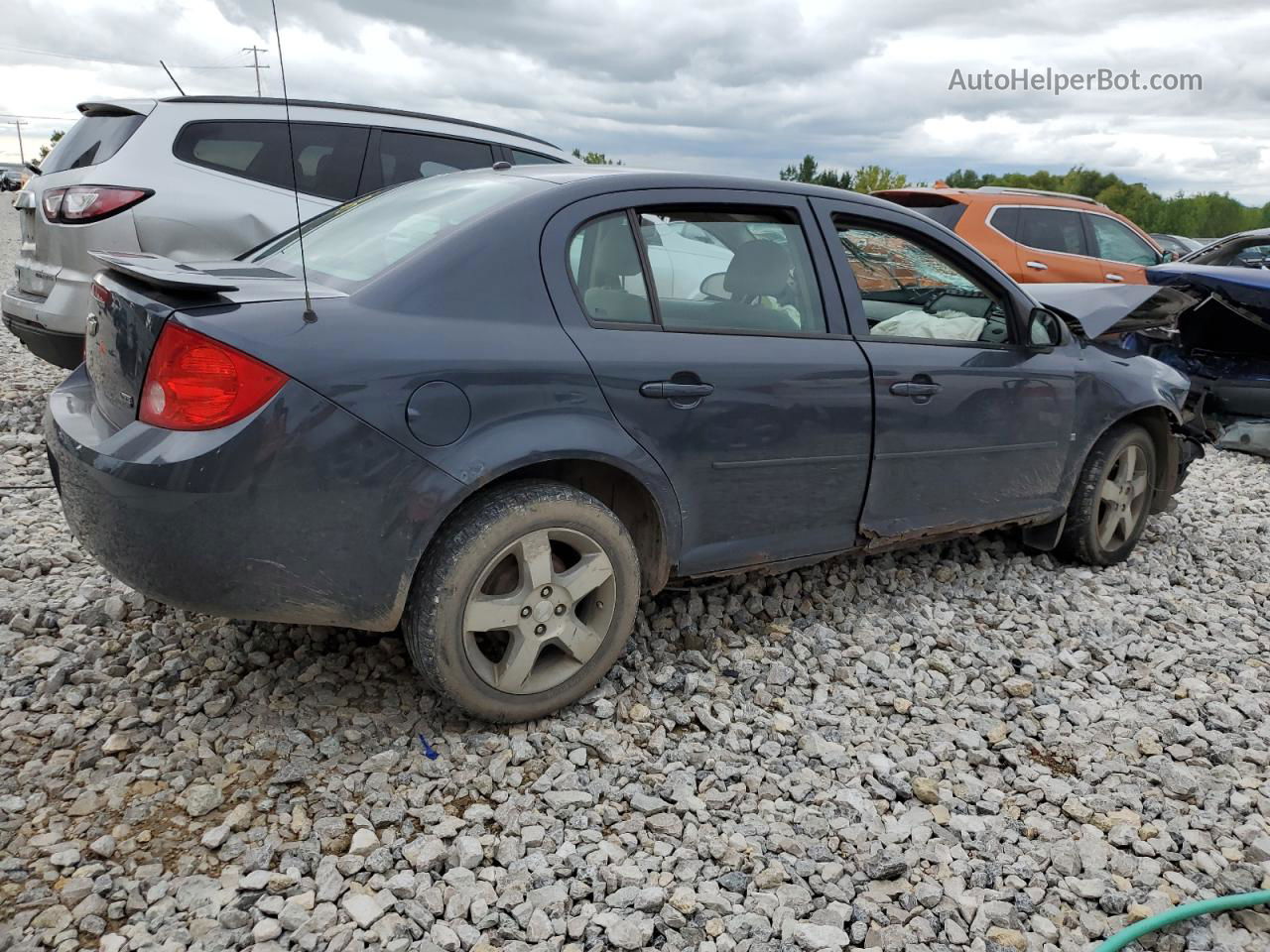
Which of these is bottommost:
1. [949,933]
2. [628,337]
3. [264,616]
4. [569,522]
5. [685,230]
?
[949,933]

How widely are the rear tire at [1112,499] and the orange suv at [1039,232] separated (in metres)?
4.96

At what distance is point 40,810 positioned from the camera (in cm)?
262

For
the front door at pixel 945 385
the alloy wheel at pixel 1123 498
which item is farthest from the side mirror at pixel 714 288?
the alloy wheel at pixel 1123 498

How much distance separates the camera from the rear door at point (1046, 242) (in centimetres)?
968

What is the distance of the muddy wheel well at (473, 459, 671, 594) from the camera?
10.2 ft

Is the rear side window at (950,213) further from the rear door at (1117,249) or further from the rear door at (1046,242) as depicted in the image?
the rear door at (1117,249)

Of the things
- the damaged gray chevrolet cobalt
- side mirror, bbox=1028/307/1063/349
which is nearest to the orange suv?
side mirror, bbox=1028/307/1063/349

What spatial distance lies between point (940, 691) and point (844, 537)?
24.6 inches

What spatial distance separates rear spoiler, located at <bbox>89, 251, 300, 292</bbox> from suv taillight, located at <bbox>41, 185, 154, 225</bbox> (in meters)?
2.62

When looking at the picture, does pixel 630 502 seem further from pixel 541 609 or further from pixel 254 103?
pixel 254 103

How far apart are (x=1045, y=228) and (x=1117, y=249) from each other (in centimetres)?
105

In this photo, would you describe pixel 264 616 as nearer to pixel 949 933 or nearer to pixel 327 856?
pixel 327 856

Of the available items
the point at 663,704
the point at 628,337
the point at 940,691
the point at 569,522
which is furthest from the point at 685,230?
the point at 940,691

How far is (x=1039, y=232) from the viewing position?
9898 mm
